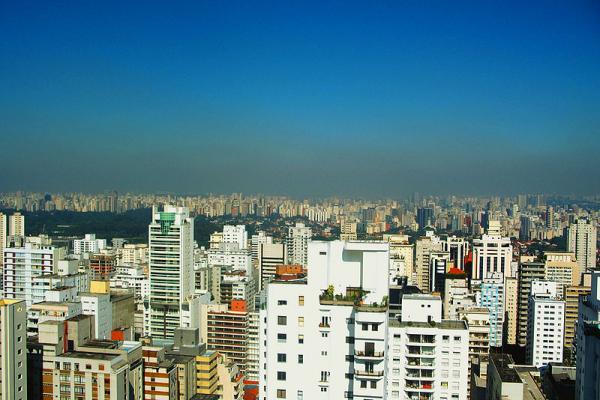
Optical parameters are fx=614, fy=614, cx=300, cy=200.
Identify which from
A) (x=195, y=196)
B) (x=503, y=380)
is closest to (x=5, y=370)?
(x=503, y=380)

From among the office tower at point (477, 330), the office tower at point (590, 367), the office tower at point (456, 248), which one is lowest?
the office tower at point (477, 330)

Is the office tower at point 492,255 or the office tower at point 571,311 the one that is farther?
the office tower at point 492,255

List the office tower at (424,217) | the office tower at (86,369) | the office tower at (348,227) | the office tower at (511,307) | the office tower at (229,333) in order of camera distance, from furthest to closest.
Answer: the office tower at (511,307)
the office tower at (424,217)
the office tower at (229,333)
the office tower at (86,369)
the office tower at (348,227)

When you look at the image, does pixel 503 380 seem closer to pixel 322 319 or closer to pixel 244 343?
pixel 322 319

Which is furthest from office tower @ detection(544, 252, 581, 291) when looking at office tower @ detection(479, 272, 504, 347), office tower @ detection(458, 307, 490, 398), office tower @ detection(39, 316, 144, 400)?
office tower @ detection(39, 316, 144, 400)

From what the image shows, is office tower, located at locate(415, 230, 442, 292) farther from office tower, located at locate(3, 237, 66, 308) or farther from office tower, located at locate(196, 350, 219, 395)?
office tower, located at locate(3, 237, 66, 308)

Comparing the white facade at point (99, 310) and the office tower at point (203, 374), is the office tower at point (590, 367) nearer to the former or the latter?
the office tower at point (203, 374)

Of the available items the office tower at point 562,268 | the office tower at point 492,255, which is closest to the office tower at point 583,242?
the office tower at point 562,268

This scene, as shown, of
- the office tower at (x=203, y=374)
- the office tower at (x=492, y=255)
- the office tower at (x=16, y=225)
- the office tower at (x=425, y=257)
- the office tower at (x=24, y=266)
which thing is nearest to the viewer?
the office tower at (x=203, y=374)
